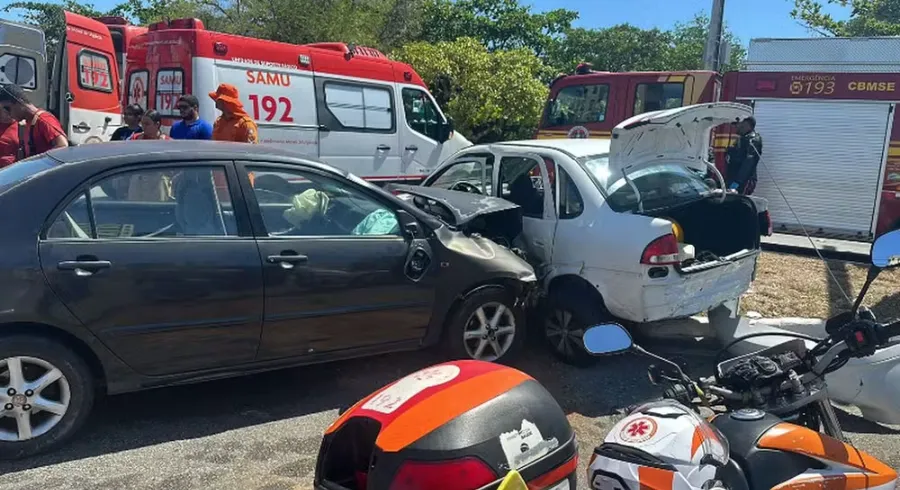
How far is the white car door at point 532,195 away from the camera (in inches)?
218

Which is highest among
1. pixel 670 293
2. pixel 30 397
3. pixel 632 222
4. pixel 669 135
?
pixel 669 135

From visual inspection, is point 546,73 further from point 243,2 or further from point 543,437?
point 543,437

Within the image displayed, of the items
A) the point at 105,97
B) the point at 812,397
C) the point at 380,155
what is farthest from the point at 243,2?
the point at 812,397

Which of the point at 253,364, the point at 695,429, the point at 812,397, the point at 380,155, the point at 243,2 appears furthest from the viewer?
the point at 243,2

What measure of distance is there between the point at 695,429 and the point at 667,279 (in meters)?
3.02

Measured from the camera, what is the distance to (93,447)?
3875 millimetres

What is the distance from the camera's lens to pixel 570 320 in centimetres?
532

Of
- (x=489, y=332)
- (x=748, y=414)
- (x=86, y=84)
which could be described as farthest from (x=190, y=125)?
(x=748, y=414)

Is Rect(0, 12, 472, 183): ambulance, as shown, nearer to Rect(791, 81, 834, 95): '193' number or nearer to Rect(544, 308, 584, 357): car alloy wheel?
Rect(544, 308, 584, 357): car alloy wheel

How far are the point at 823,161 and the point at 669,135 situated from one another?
20.4 feet

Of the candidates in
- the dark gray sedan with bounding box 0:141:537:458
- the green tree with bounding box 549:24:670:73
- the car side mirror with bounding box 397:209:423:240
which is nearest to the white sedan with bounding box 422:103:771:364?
the dark gray sedan with bounding box 0:141:537:458

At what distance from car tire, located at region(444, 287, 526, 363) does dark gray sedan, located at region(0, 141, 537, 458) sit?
0.02 m

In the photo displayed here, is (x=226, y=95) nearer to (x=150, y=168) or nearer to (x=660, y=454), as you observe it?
(x=150, y=168)

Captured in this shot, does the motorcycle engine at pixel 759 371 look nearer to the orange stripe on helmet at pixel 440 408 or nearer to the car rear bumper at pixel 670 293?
the orange stripe on helmet at pixel 440 408
